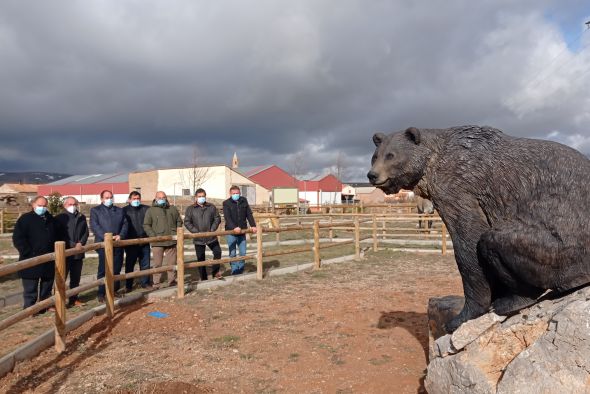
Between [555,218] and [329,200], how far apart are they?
46.8 m

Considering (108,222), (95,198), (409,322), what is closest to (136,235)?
(108,222)

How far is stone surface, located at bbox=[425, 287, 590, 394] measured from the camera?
220 cm

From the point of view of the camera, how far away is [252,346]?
492cm

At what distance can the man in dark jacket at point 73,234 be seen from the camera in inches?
268

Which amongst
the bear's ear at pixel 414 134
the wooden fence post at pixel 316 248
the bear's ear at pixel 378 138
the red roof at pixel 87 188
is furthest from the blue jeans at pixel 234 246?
Answer: the red roof at pixel 87 188

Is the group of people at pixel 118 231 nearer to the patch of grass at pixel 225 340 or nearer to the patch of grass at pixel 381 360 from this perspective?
the patch of grass at pixel 225 340

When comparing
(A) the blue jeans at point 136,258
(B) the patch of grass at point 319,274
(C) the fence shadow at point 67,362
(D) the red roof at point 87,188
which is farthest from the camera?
(D) the red roof at point 87,188

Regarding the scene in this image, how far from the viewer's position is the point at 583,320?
2197mm

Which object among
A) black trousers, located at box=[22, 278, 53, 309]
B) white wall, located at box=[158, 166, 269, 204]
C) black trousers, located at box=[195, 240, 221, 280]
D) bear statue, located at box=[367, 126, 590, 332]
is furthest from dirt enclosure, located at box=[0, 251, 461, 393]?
white wall, located at box=[158, 166, 269, 204]

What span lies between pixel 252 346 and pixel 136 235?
4143 mm

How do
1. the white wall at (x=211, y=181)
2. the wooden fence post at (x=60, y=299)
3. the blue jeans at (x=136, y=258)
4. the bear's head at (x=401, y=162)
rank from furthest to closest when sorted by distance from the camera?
the white wall at (x=211, y=181) → the blue jeans at (x=136, y=258) → the wooden fence post at (x=60, y=299) → the bear's head at (x=401, y=162)

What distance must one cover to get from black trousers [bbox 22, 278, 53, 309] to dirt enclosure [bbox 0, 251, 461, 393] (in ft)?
3.49

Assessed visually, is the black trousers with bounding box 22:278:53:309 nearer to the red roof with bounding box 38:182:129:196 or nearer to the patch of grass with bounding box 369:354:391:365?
the patch of grass with bounding box 369:354:391:365

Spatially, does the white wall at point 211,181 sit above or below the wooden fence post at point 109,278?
above
